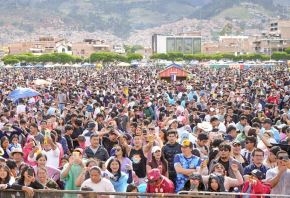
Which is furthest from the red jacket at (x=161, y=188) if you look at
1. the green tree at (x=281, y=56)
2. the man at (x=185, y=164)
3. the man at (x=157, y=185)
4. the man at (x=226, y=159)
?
the green tree at (x=281, y=56)

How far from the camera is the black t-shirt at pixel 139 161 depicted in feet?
31.2

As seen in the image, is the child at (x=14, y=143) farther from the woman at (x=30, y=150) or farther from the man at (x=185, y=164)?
the man at (x=185, y=164)

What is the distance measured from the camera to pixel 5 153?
10.7 metres

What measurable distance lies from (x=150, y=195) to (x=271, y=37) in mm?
158450

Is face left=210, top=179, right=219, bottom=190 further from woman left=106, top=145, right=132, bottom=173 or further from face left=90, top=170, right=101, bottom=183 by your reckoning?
woman left=106, top=145, right=132, bottom=173

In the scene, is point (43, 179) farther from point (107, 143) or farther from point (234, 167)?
point (107, 143)

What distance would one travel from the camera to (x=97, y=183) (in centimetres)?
784

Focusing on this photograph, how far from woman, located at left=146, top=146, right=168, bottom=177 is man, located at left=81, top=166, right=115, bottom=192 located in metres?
1.46

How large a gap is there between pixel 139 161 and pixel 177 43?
188 meters

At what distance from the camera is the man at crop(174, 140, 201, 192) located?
872 cm

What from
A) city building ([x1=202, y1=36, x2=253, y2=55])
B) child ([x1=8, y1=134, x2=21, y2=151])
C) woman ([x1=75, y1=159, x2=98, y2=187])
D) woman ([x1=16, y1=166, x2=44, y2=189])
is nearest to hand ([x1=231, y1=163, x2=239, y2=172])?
woman ([x1=75, y1=159, x2=98, y2=187])

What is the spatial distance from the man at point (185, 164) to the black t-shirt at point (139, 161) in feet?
2.40

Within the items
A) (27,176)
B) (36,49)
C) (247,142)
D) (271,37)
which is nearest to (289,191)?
(247,142)

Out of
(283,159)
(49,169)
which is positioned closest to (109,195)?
(283,159)
